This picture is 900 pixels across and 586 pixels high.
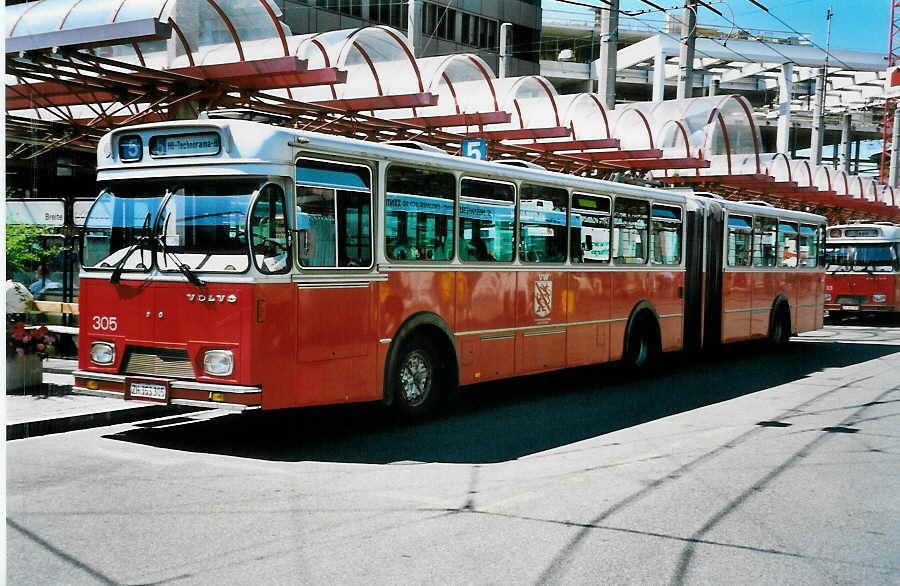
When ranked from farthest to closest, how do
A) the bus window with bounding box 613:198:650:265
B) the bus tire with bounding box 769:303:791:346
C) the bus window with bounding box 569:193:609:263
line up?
1. the bus tire with bounding box 769:303:791:346
2. the bus window with bounding box 613:198:650:265
3. the bus window with bounding box 569:193:609:263

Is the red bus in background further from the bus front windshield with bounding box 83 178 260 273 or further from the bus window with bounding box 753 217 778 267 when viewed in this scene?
the bus front windshield with bounding box 83 178 260 273

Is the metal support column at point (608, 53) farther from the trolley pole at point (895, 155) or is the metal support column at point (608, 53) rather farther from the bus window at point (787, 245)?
the trolley pole at point (895, 155)

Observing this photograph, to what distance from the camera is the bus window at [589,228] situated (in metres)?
13.0

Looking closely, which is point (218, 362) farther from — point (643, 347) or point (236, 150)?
point (643, 347)

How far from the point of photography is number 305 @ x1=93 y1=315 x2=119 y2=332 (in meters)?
8.88

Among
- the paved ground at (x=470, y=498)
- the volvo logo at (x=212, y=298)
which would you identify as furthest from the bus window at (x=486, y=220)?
the volvo logo at (x=212, y=298)

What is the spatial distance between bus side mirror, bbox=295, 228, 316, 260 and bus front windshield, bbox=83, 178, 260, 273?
515 mm

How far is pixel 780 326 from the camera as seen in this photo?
2023cm

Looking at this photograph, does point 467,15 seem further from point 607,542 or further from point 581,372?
point 607,542

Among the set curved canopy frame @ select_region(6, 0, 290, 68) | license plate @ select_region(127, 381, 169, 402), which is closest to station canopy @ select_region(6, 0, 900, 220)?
curved canopy frame @ select_region(6, 0, 290, 68)

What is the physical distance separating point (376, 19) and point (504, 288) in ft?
105

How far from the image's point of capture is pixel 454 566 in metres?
5.32

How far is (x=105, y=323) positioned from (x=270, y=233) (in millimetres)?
1850

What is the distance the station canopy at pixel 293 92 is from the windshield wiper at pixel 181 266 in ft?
4.42
